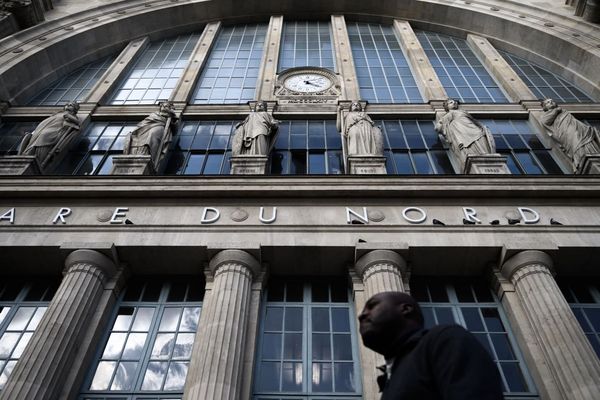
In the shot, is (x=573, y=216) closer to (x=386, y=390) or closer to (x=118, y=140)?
(x=386, y=390)

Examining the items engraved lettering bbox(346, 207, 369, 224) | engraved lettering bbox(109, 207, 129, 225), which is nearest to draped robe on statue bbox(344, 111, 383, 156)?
engraved lettering bbox(346, 207, 369, 224)

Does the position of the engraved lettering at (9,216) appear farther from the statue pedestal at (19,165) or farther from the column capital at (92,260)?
the column capital at (92,260)

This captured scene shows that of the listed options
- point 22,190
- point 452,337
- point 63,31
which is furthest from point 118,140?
point 452,337

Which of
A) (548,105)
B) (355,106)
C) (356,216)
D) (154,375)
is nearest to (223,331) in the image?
(154,375)

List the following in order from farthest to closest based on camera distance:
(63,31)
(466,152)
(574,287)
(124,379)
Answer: (63,31) < (466,152) < (574,287) < (124,379)

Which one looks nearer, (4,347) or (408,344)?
(408,344)

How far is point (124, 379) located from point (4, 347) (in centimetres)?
272

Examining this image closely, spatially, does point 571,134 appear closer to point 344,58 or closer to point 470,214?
point 470,214

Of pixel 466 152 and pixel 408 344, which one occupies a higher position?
pixel 466 152

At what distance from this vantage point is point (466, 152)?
14.0 m

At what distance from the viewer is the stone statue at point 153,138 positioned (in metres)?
14.2

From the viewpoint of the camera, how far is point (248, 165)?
13.6 meters

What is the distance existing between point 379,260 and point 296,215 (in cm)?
232

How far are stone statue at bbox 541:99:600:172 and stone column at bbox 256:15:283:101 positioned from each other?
31.6 ft
